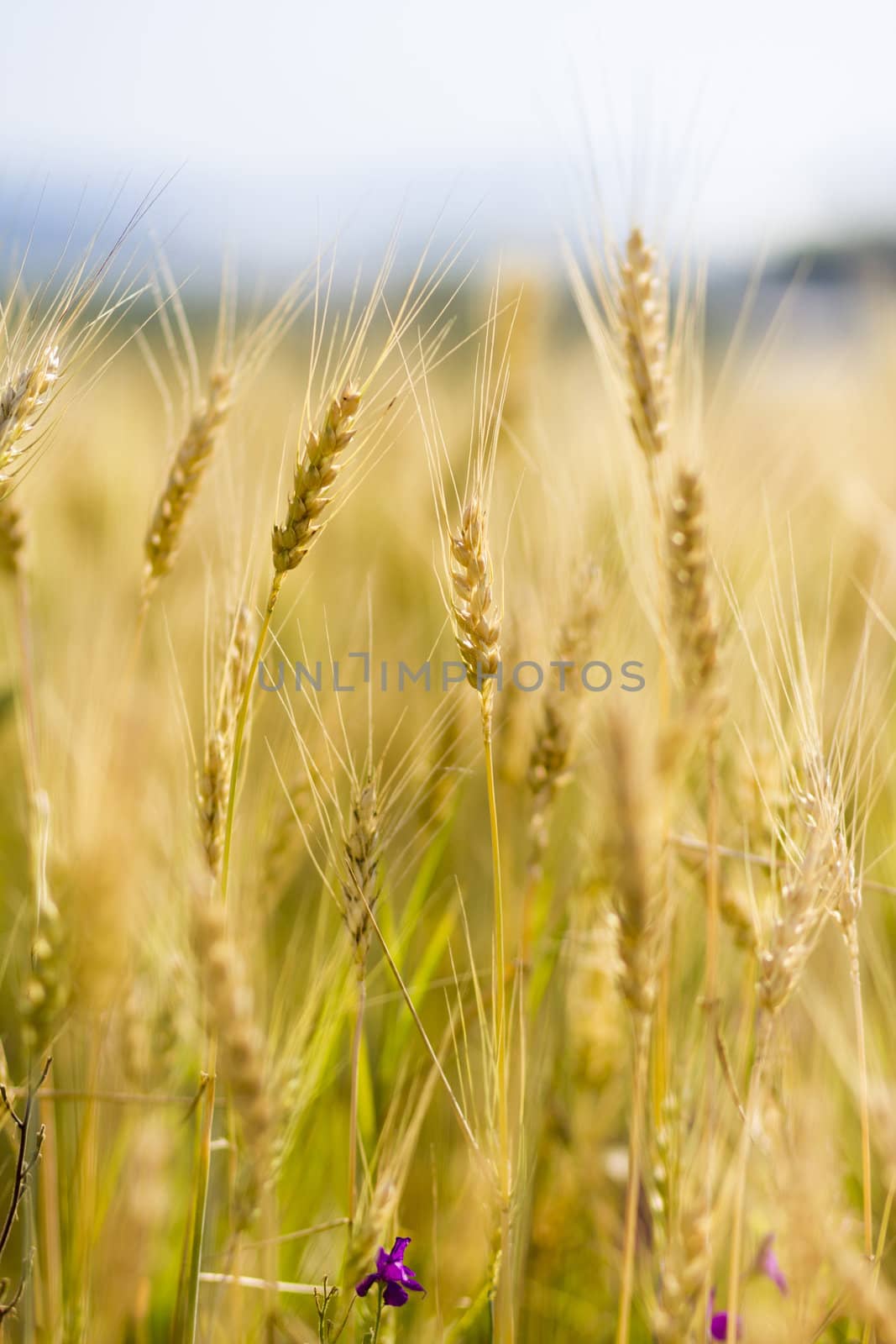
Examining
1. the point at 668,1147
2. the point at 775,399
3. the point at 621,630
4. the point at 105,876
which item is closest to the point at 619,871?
the point at 105,876

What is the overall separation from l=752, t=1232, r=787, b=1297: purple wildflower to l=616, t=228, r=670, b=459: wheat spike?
2.84 feet

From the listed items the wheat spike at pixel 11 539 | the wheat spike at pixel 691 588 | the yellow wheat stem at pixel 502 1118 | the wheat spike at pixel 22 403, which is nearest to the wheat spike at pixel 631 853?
the yellow wheat stem at pixel 502 1118

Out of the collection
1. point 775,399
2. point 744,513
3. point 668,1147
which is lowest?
point 668,1147

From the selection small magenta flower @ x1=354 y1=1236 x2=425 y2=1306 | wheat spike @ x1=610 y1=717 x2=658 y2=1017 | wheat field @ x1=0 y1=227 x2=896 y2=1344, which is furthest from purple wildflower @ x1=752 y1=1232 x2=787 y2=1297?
wheat spike @ x1=610 y1=717 x2=658 y2=1017

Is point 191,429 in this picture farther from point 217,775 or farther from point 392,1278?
point 392,1278

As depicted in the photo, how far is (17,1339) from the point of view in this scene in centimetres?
103

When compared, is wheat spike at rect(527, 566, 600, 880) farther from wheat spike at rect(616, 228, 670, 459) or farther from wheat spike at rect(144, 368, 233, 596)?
wheat spike at rect(144, 368, 233, 596)

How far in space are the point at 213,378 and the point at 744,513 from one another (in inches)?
27.1

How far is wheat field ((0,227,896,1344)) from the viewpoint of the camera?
772mm

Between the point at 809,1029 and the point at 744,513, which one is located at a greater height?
the point at 744,513

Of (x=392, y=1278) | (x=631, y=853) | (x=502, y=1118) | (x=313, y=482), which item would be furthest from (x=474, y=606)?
(x=392, y=1278)

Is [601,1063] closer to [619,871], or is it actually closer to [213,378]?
[619,871]

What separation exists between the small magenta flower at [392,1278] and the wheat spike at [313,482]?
0.63 meters

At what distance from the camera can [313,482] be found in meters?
0.91
